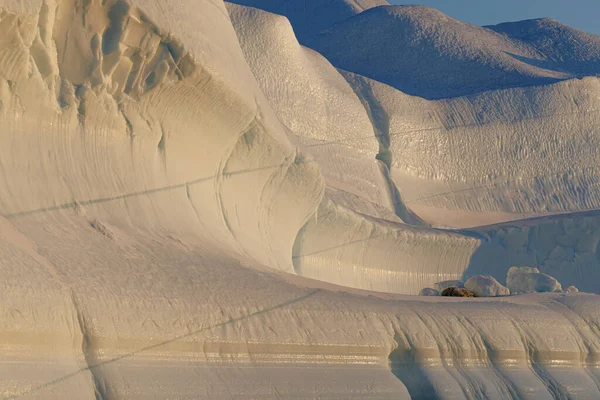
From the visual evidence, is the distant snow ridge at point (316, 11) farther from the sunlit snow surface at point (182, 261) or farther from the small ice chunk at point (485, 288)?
the sunlit snow surface at point (182, 261)

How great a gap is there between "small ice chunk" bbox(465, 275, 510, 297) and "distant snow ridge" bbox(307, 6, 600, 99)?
11.8 meters

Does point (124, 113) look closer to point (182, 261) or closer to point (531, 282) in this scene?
point (182, 261)

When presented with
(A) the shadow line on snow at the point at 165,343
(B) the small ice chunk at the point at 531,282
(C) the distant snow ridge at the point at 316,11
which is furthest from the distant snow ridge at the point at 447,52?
(A) the shadow line on snow at the point at 165,343

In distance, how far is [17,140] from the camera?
216 inches

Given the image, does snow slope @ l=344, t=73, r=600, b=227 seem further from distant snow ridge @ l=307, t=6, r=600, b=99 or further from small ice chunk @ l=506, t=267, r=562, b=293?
small ice chunk @ l=506, t=267, r=562, b=293

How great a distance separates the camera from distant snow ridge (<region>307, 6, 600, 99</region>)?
856 inches

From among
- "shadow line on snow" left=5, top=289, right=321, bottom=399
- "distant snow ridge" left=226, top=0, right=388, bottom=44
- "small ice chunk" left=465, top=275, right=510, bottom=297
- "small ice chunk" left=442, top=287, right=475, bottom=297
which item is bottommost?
"distant snow ridge" left=226, top=0, right=388, bottom=44

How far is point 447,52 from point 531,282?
12778 mm

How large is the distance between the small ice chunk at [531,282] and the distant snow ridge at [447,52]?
10.3 meters

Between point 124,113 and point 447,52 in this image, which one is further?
point 447,52

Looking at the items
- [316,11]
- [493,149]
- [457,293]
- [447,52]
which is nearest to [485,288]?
[457,293]

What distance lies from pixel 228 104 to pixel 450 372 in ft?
8.26

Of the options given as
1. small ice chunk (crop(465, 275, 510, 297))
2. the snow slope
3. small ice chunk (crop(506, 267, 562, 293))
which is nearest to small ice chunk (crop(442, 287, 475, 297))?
small ice chunk (crop(465, 275, 510, 297))

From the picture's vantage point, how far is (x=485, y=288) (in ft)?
30.6
